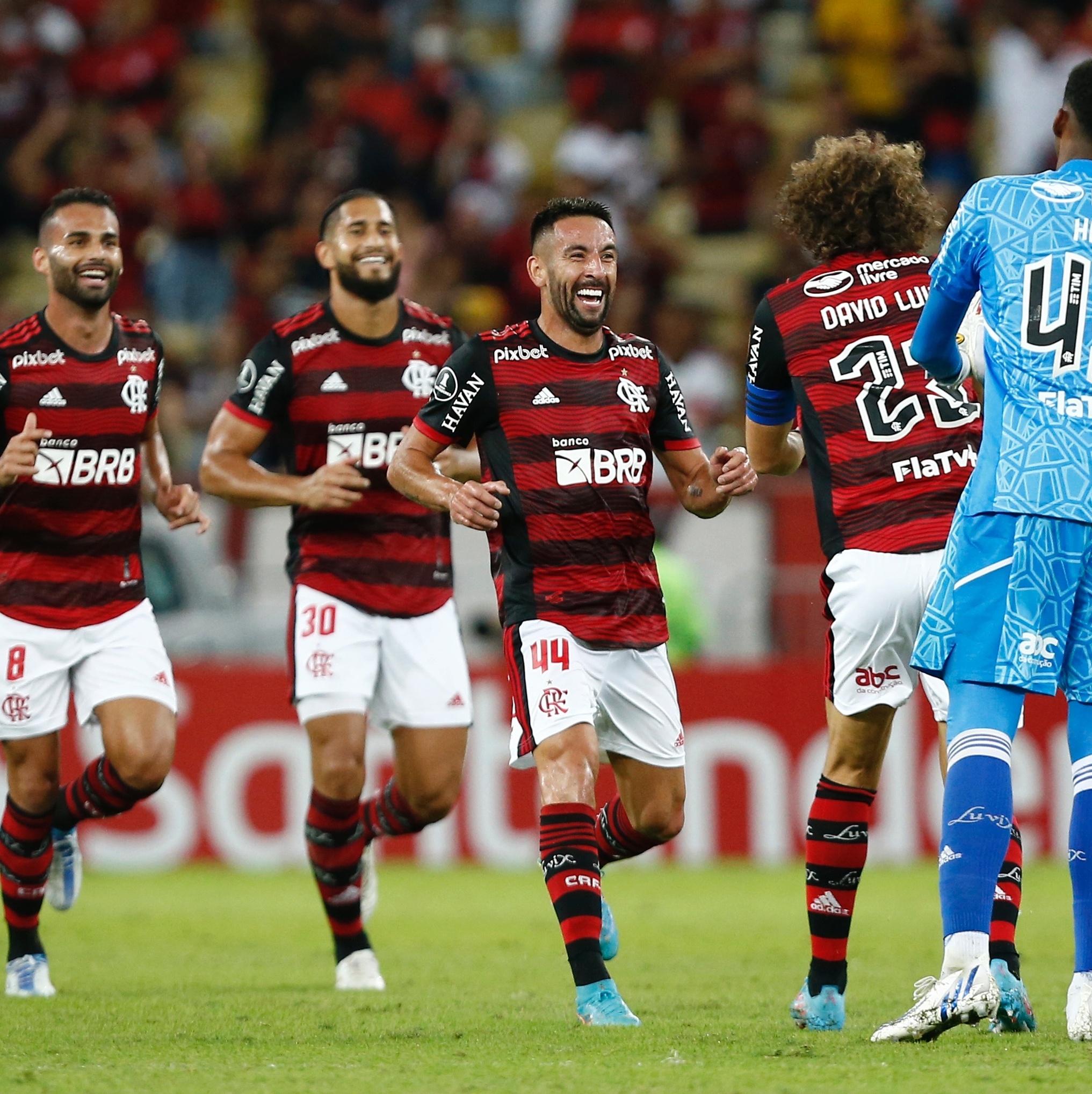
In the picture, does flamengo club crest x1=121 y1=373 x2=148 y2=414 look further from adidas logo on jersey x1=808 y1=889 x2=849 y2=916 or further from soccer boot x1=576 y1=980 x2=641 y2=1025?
adidas logo on jersey x1=808 y1=889 x2=849 y2=916

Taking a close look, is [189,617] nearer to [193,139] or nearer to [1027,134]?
[193,139]

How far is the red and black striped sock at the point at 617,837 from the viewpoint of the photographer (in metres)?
6.92

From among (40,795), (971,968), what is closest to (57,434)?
(40,795)

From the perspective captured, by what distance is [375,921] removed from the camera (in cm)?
1023

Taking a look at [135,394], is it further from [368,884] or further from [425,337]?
[368,884]

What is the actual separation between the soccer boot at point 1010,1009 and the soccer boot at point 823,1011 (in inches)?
20.6

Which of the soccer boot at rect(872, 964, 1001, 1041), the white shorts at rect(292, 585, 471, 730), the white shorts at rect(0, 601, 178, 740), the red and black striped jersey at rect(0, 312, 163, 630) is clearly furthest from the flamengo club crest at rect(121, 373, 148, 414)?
the soccer boot at rect(872, 964, 1001, 1041)

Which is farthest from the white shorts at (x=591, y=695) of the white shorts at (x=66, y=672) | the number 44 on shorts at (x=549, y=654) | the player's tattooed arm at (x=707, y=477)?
the white shorts at (x=66, y=672)

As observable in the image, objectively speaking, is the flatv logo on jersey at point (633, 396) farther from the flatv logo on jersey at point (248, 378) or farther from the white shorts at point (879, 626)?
the flatv logo on jersey at point (248, 378)

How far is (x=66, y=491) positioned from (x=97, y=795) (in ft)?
4.02

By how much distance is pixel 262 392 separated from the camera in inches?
310

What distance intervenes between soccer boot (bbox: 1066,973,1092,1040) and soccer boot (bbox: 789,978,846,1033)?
2.77 feet

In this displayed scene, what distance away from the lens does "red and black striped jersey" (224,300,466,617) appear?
309 inches

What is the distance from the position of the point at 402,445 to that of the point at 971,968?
2686 mm
